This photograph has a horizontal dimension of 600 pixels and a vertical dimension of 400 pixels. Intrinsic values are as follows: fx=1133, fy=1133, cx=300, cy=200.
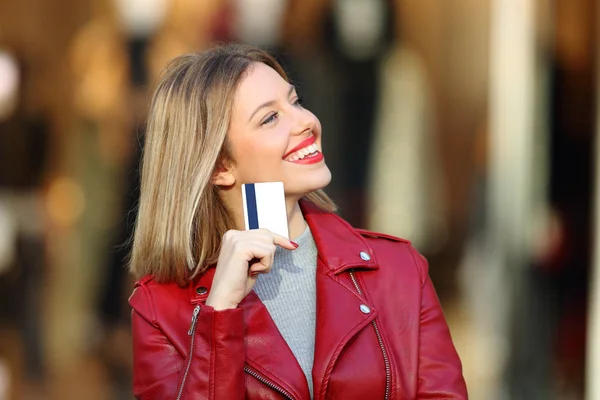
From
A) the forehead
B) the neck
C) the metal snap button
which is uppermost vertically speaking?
the forehead

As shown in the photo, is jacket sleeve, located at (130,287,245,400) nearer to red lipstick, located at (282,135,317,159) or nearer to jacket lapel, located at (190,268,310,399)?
jacket lapel, located at (190,268,310,399)

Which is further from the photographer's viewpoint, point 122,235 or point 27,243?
point 27,243

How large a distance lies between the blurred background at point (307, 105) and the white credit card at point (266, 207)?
13.4 ft

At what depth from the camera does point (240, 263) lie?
2.60 meters

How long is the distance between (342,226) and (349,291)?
261mm

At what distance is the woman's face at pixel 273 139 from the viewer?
109 inches

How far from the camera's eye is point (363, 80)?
774 cm

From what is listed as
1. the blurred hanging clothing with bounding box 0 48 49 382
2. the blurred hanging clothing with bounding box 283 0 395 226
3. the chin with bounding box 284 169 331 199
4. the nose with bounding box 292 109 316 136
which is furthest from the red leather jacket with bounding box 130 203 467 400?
the blurred hanging clothing with bounding box 0 48 49 382

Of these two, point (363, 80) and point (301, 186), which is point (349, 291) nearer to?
point (301, 186)

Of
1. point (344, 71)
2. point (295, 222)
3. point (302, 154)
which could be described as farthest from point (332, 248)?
point (344, 71)

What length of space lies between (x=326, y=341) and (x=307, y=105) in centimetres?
488

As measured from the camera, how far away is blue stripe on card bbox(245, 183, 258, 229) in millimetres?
2686

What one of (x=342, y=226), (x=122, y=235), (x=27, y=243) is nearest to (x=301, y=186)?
(x=342, y=226)

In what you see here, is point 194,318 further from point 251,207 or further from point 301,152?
point 301,152
